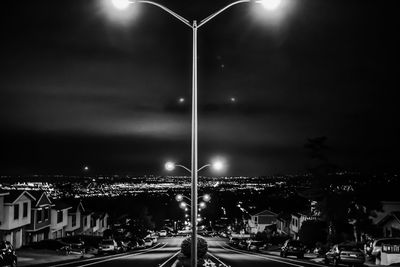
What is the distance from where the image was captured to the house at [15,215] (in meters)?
53.2

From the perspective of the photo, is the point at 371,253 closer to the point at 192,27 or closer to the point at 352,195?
the point at 352,195

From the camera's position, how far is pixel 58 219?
7444cm

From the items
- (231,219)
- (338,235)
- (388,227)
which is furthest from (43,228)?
(231,219)

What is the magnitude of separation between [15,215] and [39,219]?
370 inches

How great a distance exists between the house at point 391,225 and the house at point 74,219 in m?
46.7

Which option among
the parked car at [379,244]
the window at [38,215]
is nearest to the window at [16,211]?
the window at [38,215]

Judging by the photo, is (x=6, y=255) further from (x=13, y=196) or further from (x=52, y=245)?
Result: (x=13, y=196)

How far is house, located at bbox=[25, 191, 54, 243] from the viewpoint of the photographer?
207 ft

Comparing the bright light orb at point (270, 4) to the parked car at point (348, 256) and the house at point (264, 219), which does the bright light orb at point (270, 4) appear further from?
the house at point (264, 219)

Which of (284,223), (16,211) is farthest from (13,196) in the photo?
(284,223)

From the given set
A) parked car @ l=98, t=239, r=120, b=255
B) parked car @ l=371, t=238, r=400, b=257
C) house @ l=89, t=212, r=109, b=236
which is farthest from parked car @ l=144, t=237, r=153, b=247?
parked car @ l=371, t=238, r=400, b=257

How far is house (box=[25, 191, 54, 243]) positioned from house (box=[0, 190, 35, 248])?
4.53 feet

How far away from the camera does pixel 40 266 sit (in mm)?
31766

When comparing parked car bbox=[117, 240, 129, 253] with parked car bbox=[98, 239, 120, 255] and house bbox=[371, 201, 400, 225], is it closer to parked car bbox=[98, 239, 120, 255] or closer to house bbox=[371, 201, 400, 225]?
parked car bbox=[98, 239, 120, 255]
